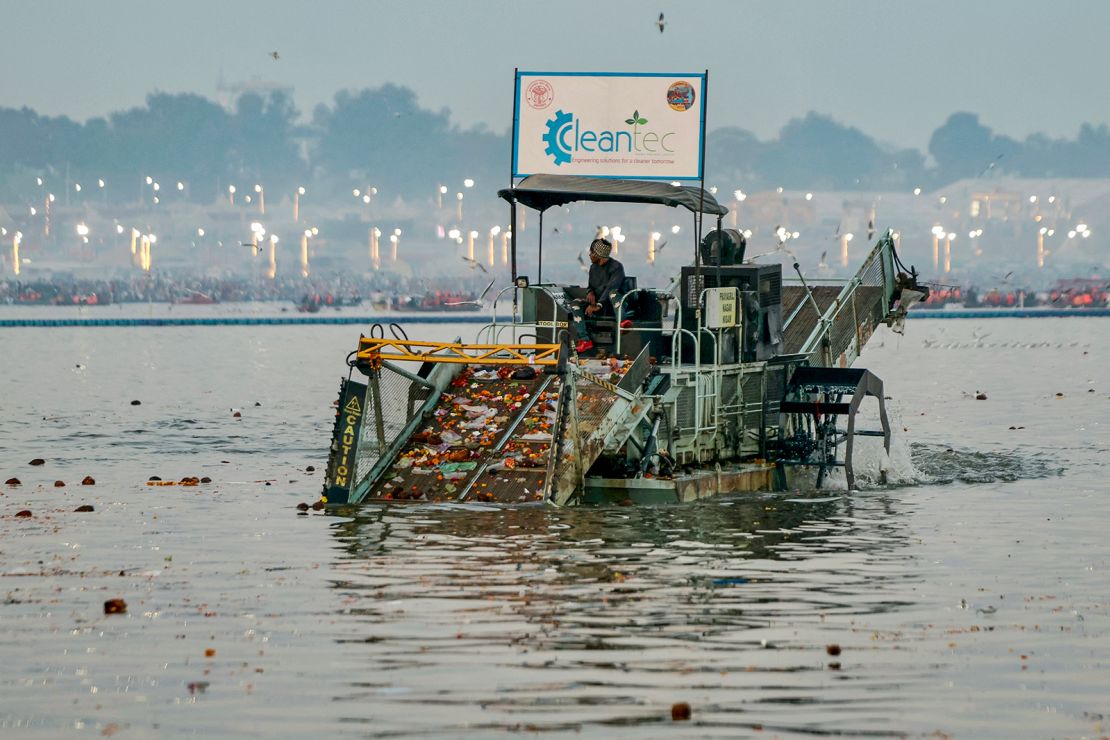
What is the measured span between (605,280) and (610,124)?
232 centimetres

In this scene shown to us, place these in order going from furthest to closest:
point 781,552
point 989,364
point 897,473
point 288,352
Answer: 1. point 288,352
2. point 989,364
3. point 897,473
4. point 781,552

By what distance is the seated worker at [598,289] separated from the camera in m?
26.6

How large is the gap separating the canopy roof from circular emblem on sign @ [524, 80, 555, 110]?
3.79 feet

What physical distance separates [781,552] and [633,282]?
7832mm

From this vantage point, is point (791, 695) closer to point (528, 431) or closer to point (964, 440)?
point (528, 431)

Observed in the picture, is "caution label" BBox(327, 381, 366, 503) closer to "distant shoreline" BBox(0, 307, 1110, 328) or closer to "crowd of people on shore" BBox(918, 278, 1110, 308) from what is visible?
"distant shoreline" BBox(0, 307, 1110, 328)

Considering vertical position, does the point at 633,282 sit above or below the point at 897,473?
above

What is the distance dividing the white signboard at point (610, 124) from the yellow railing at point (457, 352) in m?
3.46

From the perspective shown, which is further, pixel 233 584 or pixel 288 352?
pixel 288 352

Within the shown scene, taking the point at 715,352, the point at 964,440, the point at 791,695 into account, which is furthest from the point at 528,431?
the point at 964,440

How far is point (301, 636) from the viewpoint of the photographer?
52.5 feet

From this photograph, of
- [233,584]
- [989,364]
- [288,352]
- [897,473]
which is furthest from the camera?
[288,352]

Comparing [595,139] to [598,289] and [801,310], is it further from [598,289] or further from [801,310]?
[801,310]

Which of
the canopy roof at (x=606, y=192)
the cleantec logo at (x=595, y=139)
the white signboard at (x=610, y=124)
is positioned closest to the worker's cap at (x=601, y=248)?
the canopy roof at (x=606, y=192)
